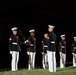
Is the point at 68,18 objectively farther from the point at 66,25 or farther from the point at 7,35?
the point at 7,35

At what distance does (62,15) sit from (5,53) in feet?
27.1

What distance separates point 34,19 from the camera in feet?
88.6

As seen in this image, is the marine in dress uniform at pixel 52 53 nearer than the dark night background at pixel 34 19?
Yes

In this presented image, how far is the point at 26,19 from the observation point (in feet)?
86.6

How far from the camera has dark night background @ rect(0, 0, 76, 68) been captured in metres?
24.0

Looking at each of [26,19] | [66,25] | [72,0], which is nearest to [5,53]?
[26,19]

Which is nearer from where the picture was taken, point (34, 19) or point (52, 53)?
point (52, 53)

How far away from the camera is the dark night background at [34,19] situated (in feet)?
78.7

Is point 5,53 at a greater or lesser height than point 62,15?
lesser

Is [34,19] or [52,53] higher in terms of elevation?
[34,19]

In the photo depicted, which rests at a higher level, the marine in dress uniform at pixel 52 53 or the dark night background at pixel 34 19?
the dark night background at pixel 34 19

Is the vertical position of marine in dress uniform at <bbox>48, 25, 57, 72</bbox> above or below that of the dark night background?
below

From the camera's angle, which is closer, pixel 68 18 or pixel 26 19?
pixel 26 19

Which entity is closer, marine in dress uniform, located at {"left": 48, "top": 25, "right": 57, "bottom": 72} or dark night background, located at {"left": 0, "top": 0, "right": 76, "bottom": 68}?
marine in dress uniform, located at {"left": 48, "top": 25, "right": 57, "bottom": 72}
